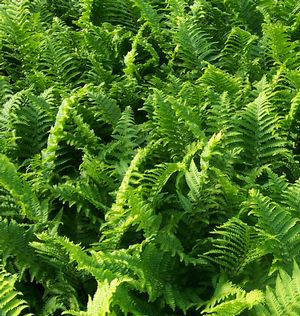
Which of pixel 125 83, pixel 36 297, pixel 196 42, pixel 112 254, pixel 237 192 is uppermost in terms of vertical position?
pixel 196 42

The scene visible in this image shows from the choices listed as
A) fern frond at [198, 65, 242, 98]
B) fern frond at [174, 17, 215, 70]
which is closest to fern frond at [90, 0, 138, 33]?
fern frond at [174, 17, 215, 70]

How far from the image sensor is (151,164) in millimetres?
3201

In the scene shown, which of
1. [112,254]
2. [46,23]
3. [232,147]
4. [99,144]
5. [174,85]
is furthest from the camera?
[46,23]

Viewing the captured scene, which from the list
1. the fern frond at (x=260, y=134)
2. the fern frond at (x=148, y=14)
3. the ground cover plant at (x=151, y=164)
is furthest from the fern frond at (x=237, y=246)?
the fern frond at (x=148, y=14)

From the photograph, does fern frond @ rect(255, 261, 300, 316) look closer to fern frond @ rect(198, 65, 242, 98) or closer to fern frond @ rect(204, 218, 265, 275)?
fern frond @ rect(204, 218, 265, 275)

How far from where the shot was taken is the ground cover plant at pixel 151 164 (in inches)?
99.3

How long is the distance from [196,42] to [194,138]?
1023 millimetres

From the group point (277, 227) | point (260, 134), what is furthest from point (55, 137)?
point (277, 227)

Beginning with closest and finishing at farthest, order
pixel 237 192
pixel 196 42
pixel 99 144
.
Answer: pixel 237 192 < pixel 99 144 < pixel 196 42

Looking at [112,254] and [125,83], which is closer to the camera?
[112,254]

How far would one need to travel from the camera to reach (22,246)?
2.79 meters

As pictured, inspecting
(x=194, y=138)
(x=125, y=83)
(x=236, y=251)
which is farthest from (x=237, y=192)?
(x=125, y=83)

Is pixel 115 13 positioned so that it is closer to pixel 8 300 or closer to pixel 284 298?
pixel 8 300

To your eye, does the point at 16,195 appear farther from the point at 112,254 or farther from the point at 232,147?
the point at 232,147
